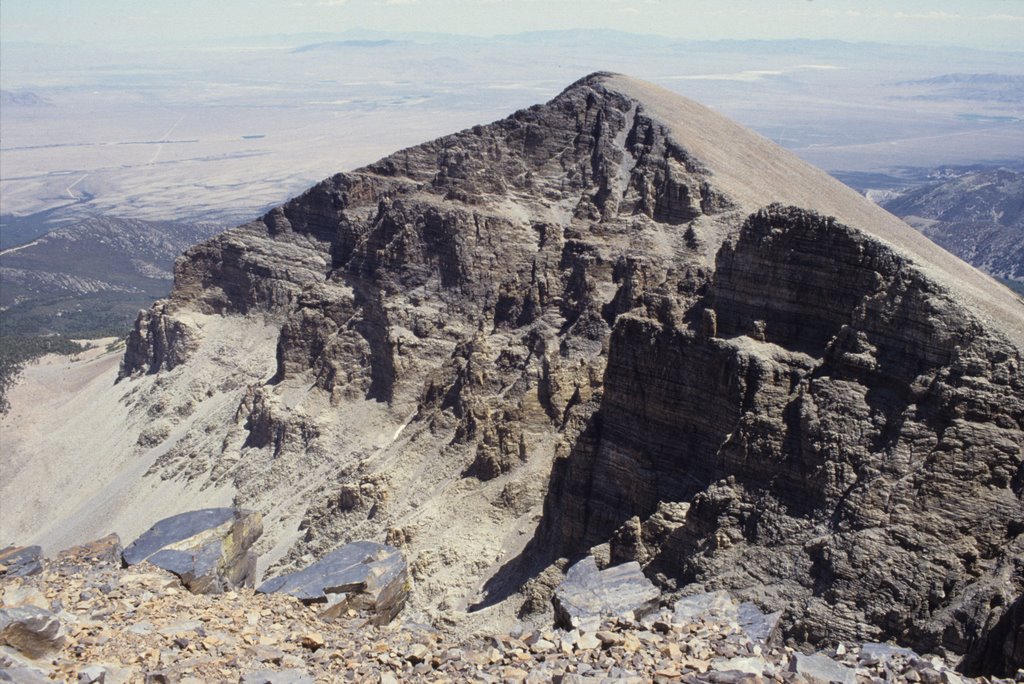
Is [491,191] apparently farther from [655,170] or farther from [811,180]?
[811,180]

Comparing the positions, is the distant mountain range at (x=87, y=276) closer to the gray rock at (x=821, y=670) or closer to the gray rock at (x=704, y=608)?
the gray rock at (x=704, y=608)

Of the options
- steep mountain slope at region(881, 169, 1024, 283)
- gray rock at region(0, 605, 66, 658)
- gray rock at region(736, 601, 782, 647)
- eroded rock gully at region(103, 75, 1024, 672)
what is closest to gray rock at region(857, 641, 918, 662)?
eroded rock gully at region(103, 75, 1024, 672)

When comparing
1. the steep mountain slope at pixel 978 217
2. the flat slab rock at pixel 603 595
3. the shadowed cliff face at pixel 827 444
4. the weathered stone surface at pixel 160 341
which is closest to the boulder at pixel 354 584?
the flat slab rock at pixel 603 595

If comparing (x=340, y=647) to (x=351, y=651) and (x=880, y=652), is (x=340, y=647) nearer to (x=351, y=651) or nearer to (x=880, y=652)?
(x=351, y=651)

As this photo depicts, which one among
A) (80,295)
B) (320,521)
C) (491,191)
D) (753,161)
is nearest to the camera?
(320,521)

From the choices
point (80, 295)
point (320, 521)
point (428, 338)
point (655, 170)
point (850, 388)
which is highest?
point (655, 170)

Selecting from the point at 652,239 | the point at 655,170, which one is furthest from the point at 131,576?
the point at 655,170

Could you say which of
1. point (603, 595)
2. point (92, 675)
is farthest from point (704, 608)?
point (92, 675)
